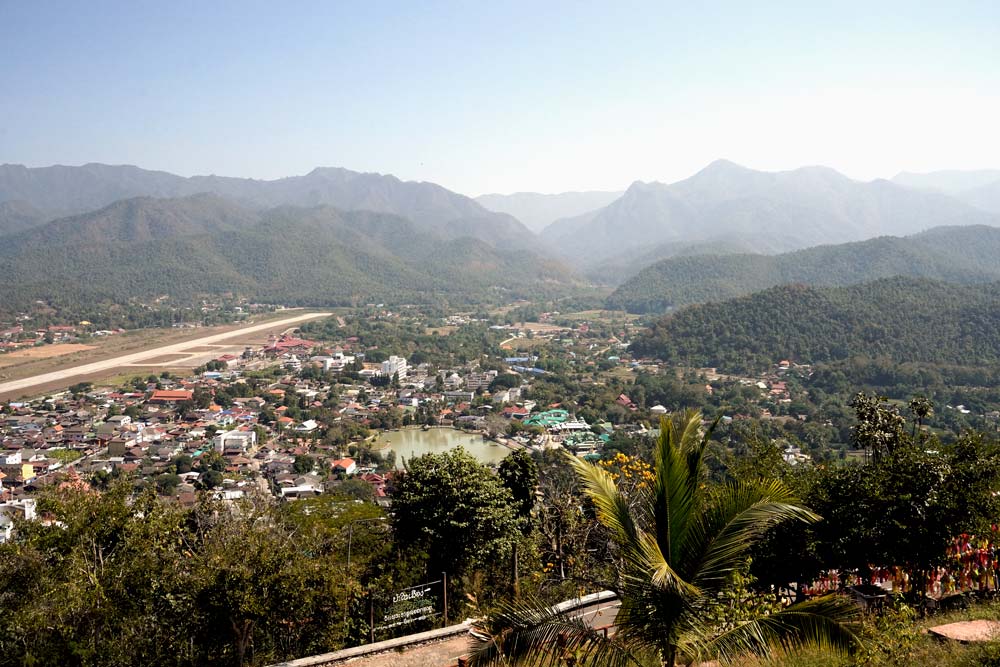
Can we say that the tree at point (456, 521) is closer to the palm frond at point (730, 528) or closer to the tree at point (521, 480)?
the tree at point (521, 480)

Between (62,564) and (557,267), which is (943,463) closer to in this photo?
(62,564)

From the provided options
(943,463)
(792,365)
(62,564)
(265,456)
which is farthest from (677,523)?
(792,365)

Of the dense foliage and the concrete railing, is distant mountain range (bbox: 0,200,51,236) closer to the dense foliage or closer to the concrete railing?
the dense foliage

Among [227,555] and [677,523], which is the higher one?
[677,523]

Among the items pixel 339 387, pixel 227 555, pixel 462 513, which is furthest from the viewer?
pixel 339 387

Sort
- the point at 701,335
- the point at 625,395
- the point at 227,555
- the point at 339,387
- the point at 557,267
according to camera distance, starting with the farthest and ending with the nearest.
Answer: the point at 557,267
the point at 701,335
the point at 339,387
the point at 625,395
the point at 227,555

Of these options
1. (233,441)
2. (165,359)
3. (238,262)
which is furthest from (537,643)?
(238,262)

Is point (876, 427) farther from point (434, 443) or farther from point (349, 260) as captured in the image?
point (349, 260)
